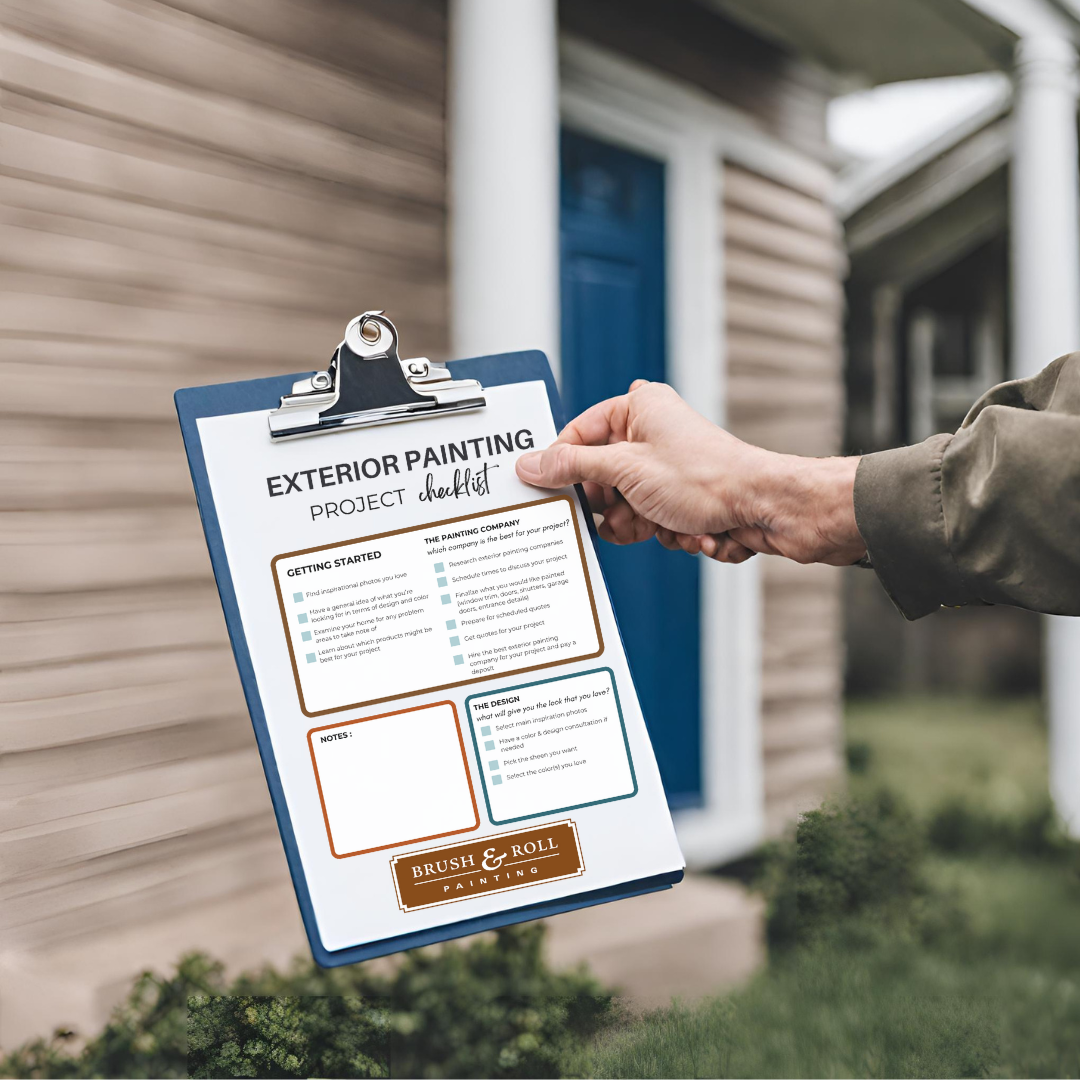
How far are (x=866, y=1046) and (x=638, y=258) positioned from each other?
92.3 inches

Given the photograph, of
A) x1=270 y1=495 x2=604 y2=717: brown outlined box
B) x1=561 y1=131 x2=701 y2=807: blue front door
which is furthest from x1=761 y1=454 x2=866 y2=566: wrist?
x1=561 y1=131 x2=701 y2=807: blue front door

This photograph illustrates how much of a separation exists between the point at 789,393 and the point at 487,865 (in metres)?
2.84

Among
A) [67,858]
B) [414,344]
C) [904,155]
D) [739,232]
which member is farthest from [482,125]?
[904,155]

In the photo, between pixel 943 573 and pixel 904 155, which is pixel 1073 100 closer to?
pixel 904 155

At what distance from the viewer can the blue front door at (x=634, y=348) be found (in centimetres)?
279

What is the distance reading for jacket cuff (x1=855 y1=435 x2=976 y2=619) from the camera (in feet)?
3.15

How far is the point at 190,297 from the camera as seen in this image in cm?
192

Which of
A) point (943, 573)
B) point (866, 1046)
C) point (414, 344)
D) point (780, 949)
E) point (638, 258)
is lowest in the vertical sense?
point (780, 949)

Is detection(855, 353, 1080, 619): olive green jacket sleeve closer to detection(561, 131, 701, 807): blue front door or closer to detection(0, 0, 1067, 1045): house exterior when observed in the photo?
detection(0, 0, 1067, 1045): house exterior

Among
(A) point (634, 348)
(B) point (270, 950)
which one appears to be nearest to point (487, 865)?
(B) point (270, 950)

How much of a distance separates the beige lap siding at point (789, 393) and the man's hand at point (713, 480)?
2164 mm

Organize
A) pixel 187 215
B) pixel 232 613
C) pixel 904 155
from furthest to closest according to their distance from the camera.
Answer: pixel 904 155
pixel 187 215
pixel 232 613

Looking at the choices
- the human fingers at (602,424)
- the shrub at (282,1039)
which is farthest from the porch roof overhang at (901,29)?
the shrub at (282,1039)

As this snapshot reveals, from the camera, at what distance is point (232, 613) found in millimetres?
879
